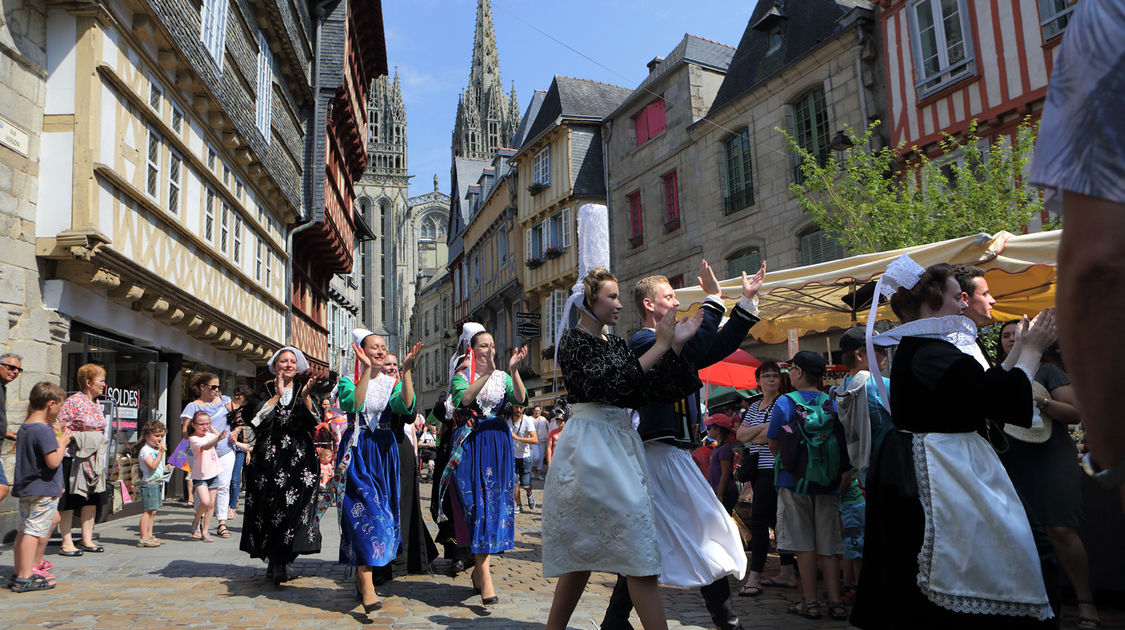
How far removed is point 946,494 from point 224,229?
14.1 m

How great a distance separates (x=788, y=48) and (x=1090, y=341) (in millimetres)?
19074

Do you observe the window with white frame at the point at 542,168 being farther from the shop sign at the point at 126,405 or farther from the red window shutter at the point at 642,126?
the shop sign at the point at 126,405

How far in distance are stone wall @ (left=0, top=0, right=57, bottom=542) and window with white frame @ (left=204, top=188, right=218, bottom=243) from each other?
4.87 meters

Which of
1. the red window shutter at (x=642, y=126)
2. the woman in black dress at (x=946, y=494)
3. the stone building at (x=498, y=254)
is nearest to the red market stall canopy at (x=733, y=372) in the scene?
the woman in black dress at (x=946, y=494)

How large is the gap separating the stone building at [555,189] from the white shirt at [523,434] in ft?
34.2

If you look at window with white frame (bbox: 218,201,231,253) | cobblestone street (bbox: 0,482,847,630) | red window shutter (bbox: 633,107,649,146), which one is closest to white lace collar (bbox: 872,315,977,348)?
cobblestone street (bbox: 0,482,847,630)

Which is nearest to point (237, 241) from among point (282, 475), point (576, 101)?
point (282, 475)

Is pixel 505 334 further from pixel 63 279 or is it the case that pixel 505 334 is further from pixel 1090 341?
pixel 1090 341

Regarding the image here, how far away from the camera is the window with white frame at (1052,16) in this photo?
1161 centimetres

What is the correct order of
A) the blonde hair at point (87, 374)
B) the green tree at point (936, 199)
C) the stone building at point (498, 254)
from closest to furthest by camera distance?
1. the blonde hair at point (87, 374)
2. the green tree at point (936, 199)
3. the stone building at point (498, 254)

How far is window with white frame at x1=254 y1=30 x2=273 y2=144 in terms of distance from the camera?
16.6 metres

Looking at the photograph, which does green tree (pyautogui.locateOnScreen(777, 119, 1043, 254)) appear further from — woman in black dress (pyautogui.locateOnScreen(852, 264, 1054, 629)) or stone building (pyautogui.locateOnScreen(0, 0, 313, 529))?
stone building (pyautogui.locateOnScreen(0, 0, 313, 529))

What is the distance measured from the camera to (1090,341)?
3.20 feet

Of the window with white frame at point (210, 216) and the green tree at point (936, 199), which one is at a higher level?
the window with white frame at point (210, 216)
